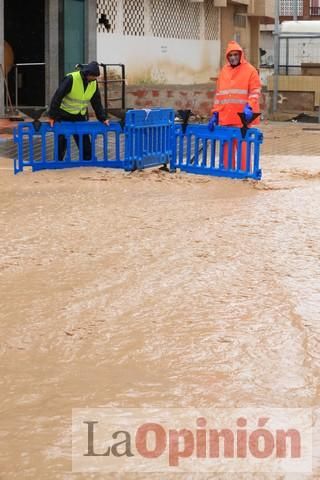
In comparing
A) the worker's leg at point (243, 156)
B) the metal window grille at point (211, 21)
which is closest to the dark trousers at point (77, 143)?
the worker's leg at point (243, 156)

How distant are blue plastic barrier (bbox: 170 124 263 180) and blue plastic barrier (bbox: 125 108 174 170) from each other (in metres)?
0.15

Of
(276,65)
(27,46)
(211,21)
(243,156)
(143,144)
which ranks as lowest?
(243,156)

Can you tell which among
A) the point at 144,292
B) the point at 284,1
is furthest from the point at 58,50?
the point at 284,1

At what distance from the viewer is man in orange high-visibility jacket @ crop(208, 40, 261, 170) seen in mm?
10719

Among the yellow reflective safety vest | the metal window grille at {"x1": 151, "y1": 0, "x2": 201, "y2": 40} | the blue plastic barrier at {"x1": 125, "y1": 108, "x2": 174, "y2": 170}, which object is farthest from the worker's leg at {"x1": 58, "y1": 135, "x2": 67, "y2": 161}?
the metal window grille at {"x1": 151, "y1": 0, "x2": 201, "y2": 40}

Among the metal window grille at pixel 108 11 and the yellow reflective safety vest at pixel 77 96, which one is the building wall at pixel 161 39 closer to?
the metal window grille at pixel 108 11

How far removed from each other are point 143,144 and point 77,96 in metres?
1.04

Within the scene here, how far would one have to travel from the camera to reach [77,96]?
11.3 meters

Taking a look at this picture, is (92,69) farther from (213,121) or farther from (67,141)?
(213,121)

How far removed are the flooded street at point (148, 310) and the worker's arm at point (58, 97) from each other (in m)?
2.16

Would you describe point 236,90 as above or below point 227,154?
above

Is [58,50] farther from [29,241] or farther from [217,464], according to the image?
[217,464]

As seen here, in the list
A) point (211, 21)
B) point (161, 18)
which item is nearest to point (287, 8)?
point (211, 21)

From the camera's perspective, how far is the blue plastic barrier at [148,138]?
11.1 m
